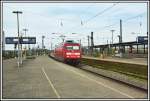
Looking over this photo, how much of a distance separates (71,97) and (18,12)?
36599 mm

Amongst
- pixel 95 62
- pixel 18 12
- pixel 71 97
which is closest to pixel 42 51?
pixel 18 12

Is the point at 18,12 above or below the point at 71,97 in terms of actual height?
above

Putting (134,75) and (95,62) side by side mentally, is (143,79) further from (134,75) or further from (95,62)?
(95,62)

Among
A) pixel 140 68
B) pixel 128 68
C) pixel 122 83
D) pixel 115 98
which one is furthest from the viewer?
pixel 128 68

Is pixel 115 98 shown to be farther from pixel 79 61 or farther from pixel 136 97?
pixel 79 61

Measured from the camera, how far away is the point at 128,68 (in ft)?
82.8

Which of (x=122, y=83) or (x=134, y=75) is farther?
(x=134, y=75)

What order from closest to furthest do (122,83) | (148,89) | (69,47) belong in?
(148,89)
(122,83)
(69,47)

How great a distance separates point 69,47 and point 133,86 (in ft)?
93.9

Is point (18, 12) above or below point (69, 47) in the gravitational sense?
above

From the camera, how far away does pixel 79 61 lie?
1859 inches

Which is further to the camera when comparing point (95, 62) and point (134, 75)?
point (95, 62)

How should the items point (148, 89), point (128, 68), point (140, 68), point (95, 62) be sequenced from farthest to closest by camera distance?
1. point (95, 62)
2. point (128, 68)
3. point (140, 68)
4. point (148, 89)

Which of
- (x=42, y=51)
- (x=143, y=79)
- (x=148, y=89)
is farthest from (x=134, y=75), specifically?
(x=42, y=51)
